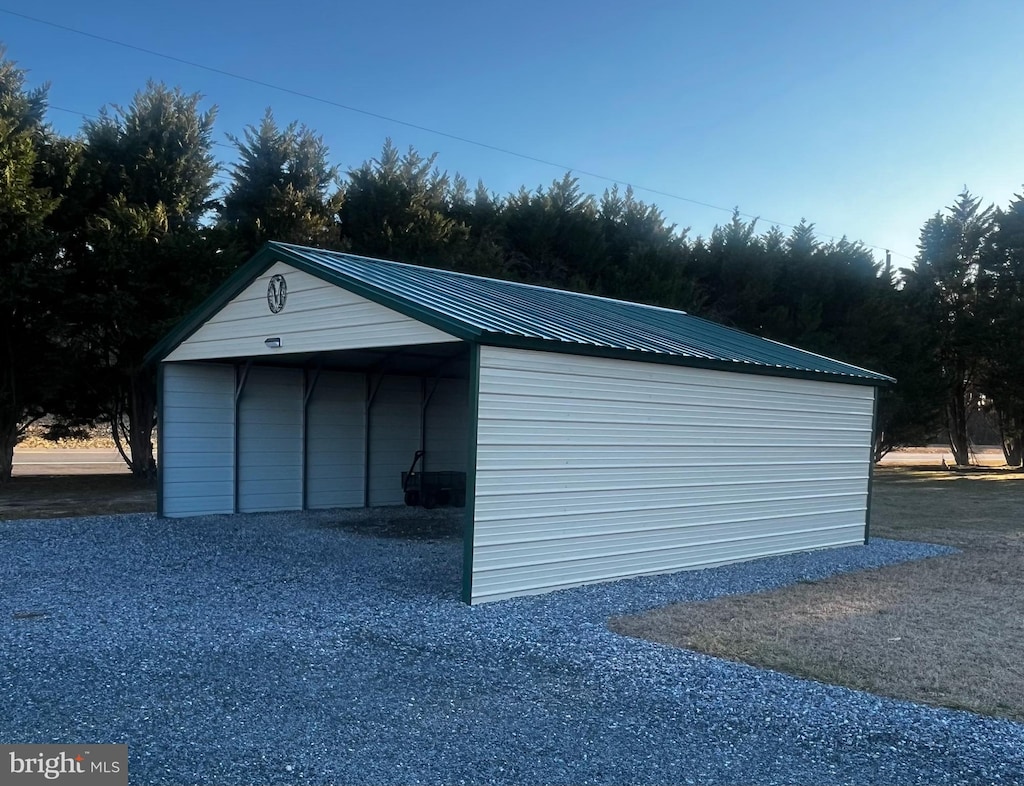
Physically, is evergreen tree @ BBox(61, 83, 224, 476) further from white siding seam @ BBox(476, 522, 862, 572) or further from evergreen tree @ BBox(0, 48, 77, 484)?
white siding seam @ BBox(476, 522, 862, 572)

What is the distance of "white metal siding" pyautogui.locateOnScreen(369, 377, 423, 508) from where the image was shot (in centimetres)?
1548

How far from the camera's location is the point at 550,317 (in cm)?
1003

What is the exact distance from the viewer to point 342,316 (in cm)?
1002

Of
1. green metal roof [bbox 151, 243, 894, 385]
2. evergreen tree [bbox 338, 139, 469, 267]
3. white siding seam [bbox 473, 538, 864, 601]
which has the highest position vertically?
evergreen tree [bbox 338, 139, 469, 267]

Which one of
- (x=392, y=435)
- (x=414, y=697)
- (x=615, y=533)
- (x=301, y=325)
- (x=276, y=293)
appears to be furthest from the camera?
(x=392, y=435)

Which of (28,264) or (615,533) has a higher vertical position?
(28,264)

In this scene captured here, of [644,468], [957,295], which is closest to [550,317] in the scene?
[644,468]

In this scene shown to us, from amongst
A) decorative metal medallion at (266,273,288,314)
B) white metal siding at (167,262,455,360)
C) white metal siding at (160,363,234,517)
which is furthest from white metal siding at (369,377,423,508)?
Result: decorative metal medallion at (266,273,288,314)

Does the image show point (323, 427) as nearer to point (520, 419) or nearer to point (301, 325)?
point (301, 325)

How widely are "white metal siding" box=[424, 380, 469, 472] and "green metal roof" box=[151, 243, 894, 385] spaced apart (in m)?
3.87

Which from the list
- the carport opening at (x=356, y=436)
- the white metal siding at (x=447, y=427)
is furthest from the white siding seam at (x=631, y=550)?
the white metal siding at (x=447, y=427)

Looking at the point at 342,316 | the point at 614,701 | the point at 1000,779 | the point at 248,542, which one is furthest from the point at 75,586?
the point at 1000,779

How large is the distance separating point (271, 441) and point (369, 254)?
30.6ft

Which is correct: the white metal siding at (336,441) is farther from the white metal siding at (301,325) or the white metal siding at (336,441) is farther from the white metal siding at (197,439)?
the white metal siding at (301,325)
